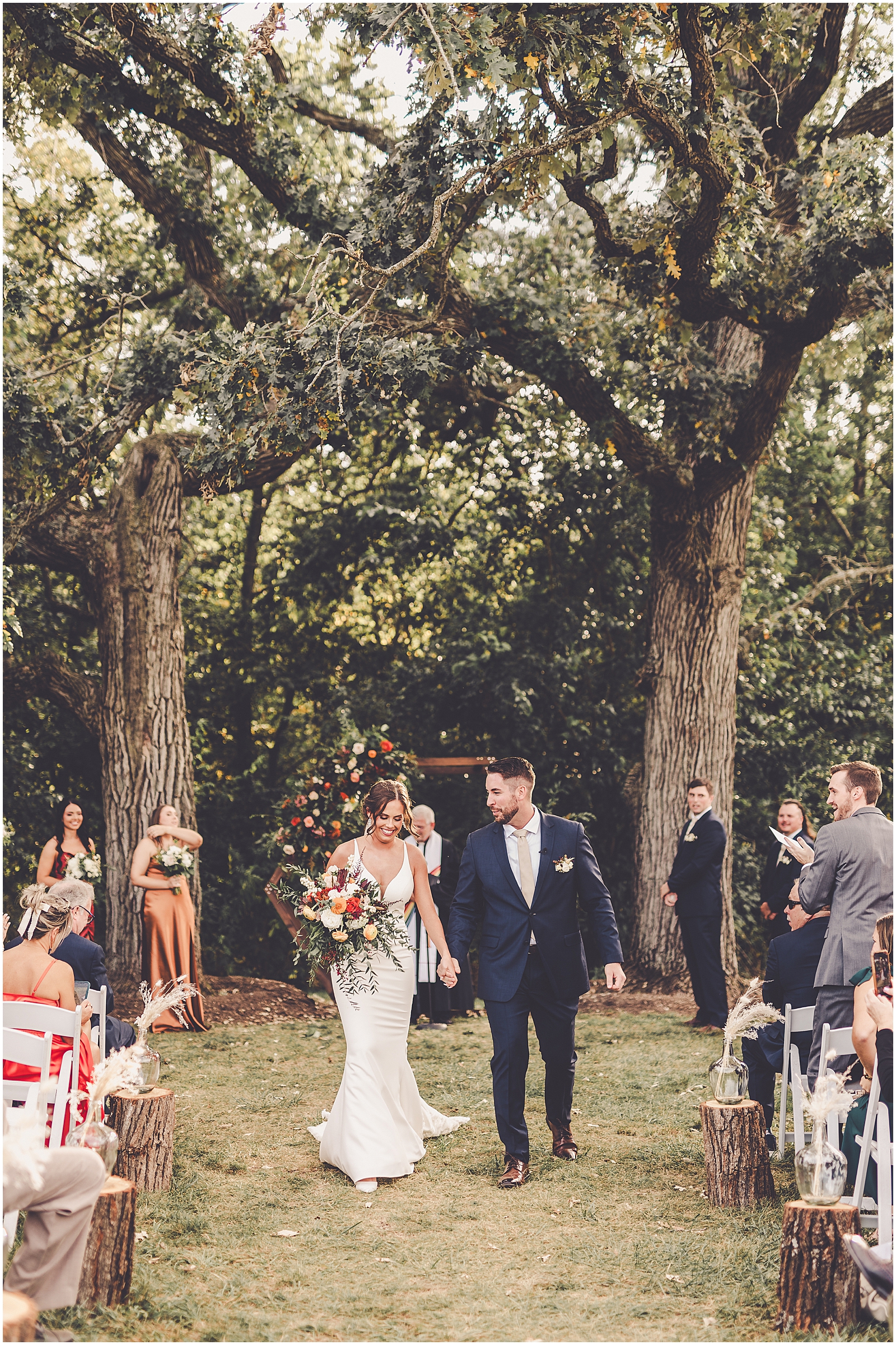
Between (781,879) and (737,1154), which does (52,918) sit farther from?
(781,879)

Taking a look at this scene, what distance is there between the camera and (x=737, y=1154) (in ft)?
16.9

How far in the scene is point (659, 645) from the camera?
1186 centimetres

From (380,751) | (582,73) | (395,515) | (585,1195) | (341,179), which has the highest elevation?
(341,179)

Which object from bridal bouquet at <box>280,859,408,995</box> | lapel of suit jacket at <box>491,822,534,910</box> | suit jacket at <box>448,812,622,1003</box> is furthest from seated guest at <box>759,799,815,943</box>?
bridal bouquet at <box>280,859,408,995</box>

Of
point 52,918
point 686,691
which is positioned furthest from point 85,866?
point 686,691

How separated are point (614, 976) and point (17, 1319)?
3.33 metres

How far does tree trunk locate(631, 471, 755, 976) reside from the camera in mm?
11500

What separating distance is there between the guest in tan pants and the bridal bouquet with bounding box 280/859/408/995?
2.23m

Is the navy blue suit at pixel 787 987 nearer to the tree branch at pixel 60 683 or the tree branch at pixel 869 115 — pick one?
the tree branch at pixel 60 683

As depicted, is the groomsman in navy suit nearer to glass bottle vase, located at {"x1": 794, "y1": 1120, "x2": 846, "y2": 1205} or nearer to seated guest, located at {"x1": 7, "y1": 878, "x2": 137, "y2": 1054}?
seated guest, located at {"x1": 7, "y1": 878, "x2": 137, "y2": 1054}

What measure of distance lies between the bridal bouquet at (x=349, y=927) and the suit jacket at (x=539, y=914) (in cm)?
38

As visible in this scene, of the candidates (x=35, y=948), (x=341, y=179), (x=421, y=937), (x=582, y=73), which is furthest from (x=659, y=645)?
(x=35, y=948)

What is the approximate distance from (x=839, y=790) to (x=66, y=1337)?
153 inches

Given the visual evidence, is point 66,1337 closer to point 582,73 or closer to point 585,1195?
point 585,1195
